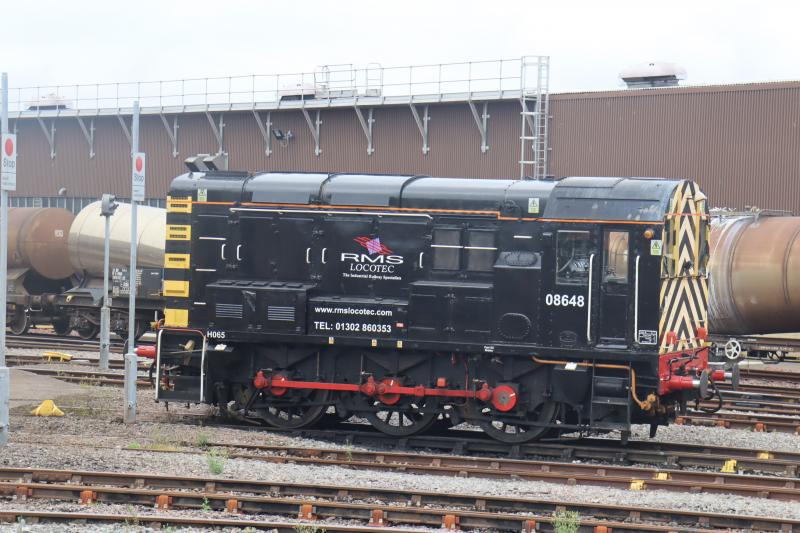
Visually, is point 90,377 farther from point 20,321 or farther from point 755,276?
point 755,276

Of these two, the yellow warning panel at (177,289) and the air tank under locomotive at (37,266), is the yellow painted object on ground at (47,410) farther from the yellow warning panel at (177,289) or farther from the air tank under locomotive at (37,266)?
the air tank under locomotive at (37,266)

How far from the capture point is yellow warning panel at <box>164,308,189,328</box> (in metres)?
17.0

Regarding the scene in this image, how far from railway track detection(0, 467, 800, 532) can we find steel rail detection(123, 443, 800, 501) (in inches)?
71.0

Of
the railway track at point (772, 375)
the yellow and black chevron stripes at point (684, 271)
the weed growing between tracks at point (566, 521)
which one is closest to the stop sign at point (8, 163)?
the weed growing between tracks at point (566, 521)

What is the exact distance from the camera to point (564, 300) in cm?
1520

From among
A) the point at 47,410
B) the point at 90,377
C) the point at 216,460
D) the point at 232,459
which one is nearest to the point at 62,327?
the point at 90,377

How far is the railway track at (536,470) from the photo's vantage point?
1298 cm

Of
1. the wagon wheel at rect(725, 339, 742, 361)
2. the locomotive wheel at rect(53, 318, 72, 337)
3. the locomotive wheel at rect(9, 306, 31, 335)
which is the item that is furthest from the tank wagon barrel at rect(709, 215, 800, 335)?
the locomotive wheel at rect(9, 306, 31, 335)

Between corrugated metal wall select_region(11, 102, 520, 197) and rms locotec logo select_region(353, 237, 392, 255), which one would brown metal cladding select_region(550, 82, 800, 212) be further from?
rms locotec logo select_region(353, 237, 392, 255)

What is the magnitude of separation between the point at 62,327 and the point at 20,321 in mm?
1200

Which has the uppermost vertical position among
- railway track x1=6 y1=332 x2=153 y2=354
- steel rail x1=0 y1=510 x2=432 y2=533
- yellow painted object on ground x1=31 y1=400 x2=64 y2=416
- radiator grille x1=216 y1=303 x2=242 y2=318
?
radiator grille x1=216 y1=303 x2=242 y2=318

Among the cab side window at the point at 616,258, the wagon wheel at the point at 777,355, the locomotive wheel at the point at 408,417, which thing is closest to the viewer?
the cab side window at the point at 616,258

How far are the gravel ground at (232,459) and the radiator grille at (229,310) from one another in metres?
1.71

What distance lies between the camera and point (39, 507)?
11305 mm
